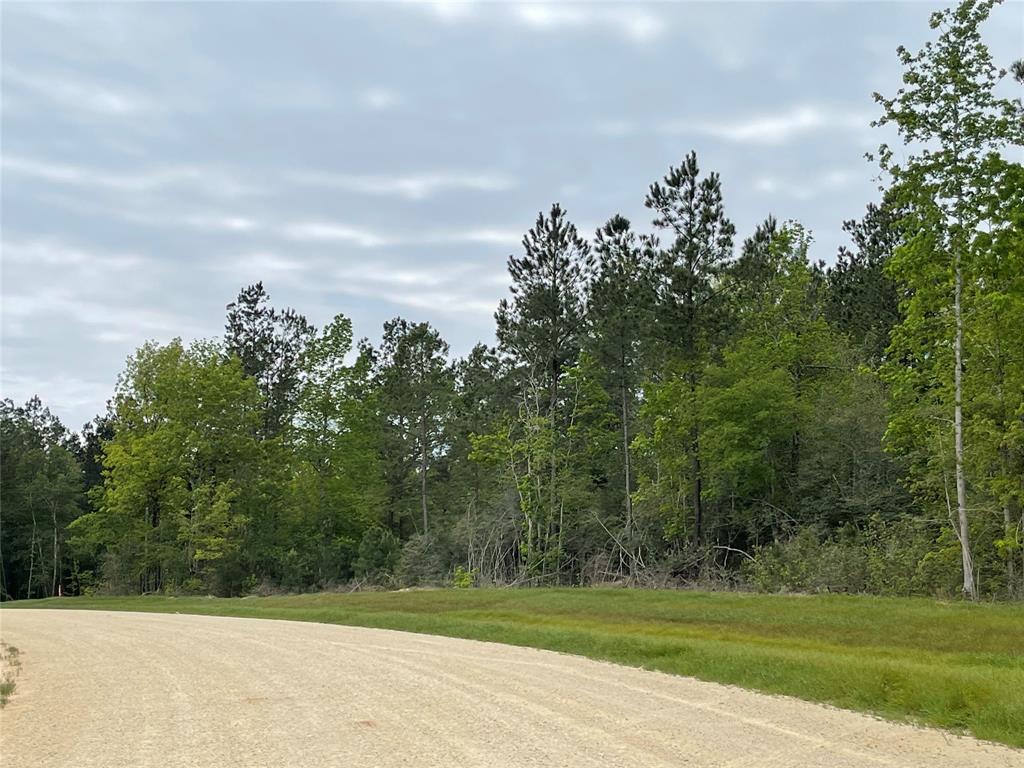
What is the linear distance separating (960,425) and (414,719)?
1914 centimetres

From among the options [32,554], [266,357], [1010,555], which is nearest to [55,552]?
[32,554]

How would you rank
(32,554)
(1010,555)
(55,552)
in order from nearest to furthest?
(1010,555), (55,552), (32,554)

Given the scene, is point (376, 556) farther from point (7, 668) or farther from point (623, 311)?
point (7, 668)

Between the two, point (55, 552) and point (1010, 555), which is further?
point (55, 552)

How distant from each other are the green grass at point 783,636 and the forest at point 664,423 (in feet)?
19.1

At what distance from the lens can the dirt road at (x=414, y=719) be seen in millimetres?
7086

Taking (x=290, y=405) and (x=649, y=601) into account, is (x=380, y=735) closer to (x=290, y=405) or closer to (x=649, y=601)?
(x=649, y=601)

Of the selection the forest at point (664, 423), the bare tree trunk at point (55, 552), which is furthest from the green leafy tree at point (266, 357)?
the bare tree trunk at point (55, 552)

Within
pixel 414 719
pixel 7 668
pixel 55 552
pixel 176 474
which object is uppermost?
pixel 176 474

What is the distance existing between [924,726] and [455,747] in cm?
487

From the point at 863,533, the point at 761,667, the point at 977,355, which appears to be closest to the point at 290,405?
the point at 863,533

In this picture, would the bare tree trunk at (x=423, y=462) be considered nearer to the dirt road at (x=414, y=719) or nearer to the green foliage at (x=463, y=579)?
→ the green foliage at (x=463, y=579)

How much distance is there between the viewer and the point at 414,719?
852cm

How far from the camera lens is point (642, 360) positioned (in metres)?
37.6
